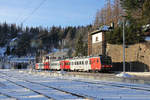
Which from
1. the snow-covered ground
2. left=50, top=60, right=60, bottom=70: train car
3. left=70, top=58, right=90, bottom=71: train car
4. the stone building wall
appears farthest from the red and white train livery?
the snow-covered ground

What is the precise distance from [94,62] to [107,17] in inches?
1484

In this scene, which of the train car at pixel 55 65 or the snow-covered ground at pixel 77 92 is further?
the train car at pixel 55 65

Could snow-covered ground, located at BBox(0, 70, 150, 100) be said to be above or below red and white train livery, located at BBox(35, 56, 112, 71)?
below

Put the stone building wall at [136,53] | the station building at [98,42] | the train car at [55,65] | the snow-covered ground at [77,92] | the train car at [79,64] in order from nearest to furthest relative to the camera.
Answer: the snow-covered ground at [77,92] → the stone building wall at [136,53] → the train car at [79,64] → the station building at [98,42] → the train car at [55,65]

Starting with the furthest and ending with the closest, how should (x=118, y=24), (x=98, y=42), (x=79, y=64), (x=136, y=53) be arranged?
(x=98, y=42) → (x=118, y=24) → (x=79, y=64) → (x=136, y=53)

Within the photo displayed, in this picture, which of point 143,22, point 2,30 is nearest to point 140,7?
point 143,22

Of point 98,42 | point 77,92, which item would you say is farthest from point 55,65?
point 77,92

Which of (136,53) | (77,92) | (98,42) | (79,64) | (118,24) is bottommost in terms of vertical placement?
(77,92)

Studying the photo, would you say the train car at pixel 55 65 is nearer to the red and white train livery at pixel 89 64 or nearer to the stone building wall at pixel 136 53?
the red and white train livery at pixel 89 64

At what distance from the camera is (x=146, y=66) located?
1486 inches

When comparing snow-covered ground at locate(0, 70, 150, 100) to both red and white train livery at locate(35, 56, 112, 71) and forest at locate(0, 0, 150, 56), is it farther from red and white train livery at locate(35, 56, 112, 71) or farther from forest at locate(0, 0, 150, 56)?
red and white train livery at locate(35, 56, 112, 71)

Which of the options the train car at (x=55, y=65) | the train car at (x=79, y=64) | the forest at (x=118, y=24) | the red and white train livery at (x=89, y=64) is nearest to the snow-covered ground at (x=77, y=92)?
the forest at (x=118, y=24)

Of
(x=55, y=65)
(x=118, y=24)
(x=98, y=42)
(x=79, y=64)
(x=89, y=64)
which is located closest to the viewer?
(x=89, y=64)

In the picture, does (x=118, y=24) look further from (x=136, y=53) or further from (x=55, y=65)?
(x=55, y=65)
